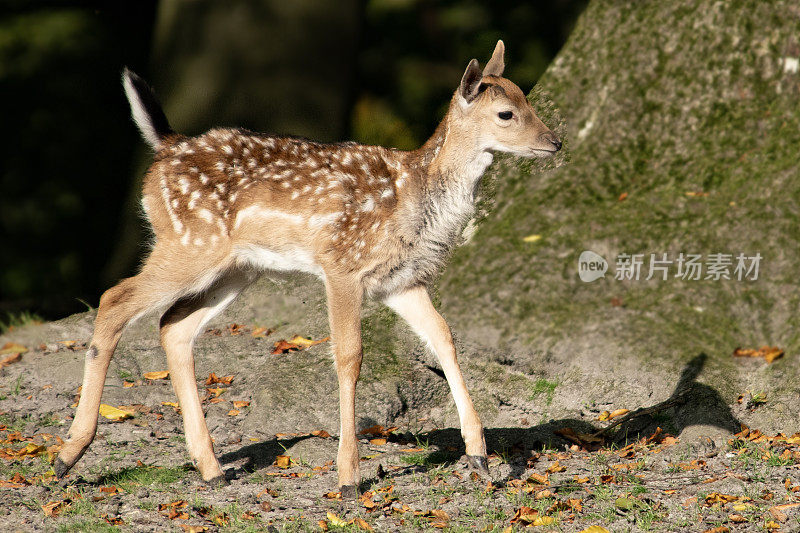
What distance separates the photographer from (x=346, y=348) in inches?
189

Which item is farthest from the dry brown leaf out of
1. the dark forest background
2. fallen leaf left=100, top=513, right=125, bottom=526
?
the dark forest background

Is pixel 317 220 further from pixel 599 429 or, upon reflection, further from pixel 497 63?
pixel 599 429

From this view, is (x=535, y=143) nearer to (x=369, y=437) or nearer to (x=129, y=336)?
(x=369, y=437)

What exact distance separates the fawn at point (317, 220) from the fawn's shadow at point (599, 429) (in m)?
0.51

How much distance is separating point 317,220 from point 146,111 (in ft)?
3.89

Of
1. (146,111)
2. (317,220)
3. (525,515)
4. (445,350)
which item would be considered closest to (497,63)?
(317,220)

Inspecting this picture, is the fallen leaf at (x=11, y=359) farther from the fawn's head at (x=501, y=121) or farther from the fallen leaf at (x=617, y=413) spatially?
the fallen leaf at (x=617, y=413)

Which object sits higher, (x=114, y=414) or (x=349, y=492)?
(x=349, y=492)

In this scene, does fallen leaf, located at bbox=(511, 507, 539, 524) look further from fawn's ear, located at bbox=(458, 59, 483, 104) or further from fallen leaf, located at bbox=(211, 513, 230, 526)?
fawn's ear, located at bbox=(458, 59, 483, 104)

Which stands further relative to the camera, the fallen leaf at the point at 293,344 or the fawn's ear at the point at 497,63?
the fallen leaf at the point at 293,344

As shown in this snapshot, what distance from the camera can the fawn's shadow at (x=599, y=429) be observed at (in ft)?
17.7

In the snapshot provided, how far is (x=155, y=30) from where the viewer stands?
8.55 metres

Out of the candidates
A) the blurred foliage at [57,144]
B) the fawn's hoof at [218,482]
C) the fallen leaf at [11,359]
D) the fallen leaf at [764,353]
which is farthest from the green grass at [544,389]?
the blurred foliage at [57,144]
